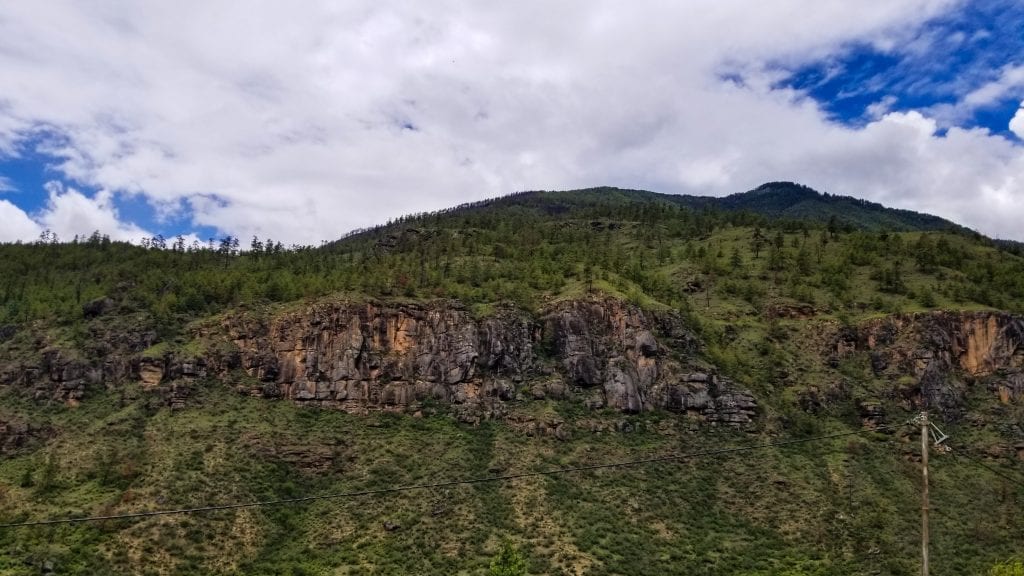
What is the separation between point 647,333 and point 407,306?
38.5 m

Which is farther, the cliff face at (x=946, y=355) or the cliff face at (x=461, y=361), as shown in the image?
the cliff face at (x=461, y=361)

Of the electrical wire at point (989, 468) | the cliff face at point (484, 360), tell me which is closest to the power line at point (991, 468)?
the electrical wire at point (989, 468)

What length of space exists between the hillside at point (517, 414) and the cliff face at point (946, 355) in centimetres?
36

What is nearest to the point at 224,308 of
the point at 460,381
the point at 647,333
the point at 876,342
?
the point at 460,381

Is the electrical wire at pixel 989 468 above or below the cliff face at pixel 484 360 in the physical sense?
below

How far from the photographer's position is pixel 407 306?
110 meters

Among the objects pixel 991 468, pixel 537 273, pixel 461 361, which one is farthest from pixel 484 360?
pixel 991 468

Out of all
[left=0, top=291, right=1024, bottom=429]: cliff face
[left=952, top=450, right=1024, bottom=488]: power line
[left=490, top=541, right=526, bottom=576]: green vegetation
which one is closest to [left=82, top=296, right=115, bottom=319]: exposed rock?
[left=0, top=291, right=1024, bottom=429]: cliff face

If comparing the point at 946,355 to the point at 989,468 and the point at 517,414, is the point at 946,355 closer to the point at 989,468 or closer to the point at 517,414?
the point at 989,468

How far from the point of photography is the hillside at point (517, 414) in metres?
73.1

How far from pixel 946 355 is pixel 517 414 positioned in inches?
2596

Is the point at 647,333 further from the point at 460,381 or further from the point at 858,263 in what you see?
the point at 858,263

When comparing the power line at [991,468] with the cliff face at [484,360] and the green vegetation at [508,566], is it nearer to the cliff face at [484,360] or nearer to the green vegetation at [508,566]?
the cliff face at [484,360]

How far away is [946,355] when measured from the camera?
104000 millimetres
